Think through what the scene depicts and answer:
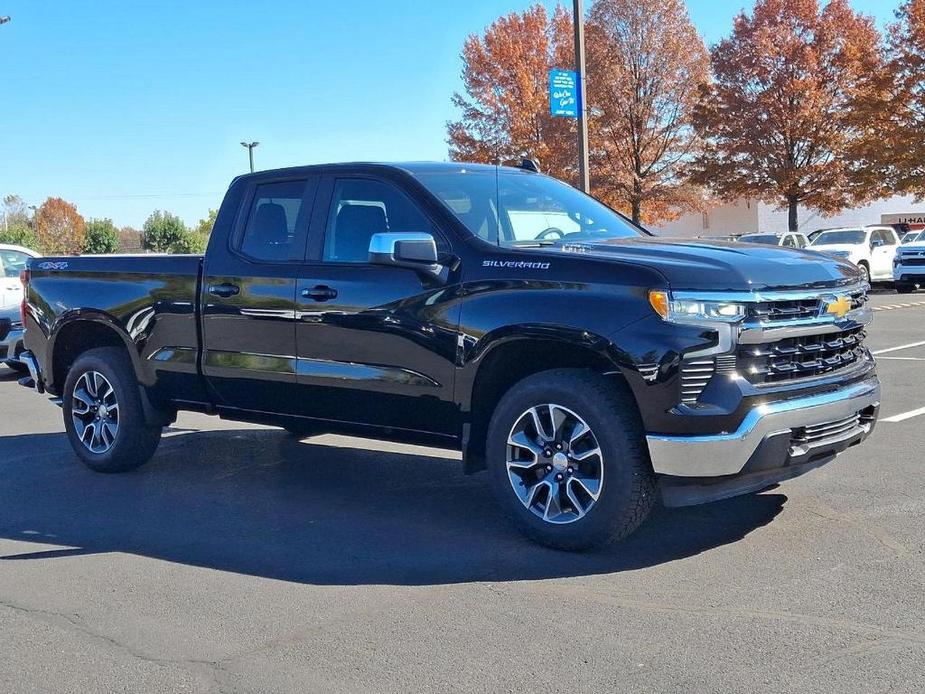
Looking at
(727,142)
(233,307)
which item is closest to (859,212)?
(727,142)

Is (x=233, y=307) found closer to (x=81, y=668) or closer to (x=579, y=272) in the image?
(x=579, y=272)

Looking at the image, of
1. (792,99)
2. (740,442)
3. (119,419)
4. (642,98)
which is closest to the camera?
(740,442)

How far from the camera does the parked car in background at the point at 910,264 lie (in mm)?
25266

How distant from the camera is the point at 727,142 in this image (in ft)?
122

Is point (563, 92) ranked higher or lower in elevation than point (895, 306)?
higher

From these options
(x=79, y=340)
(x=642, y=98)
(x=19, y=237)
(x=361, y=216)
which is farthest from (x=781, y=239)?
(x=19, y=237)

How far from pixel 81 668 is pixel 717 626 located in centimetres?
238

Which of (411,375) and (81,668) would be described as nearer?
(81,668)

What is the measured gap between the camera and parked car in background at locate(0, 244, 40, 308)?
48.2 ft

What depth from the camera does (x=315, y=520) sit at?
5863 millimetres

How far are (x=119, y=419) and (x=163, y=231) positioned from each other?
245 feet

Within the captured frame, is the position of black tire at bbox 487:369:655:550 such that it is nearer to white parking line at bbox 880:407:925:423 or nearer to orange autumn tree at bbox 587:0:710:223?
white parking line at bbox 880:407:925:423

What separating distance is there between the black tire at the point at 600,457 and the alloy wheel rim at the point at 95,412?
10.5ft

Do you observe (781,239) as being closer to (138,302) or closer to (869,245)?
(869,245)
